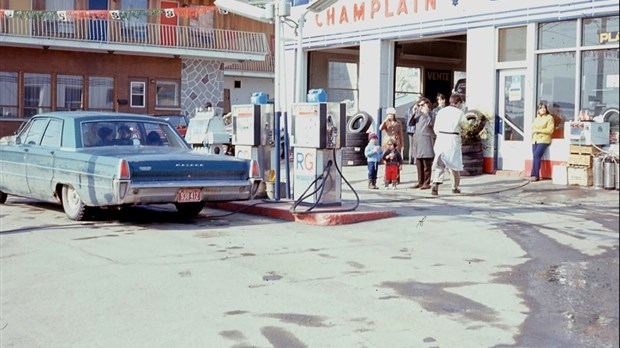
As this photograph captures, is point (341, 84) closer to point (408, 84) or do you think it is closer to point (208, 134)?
point (408, 84)

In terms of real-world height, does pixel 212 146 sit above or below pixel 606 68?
below

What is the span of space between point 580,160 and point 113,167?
8.92 metres

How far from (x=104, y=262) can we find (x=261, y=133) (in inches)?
200

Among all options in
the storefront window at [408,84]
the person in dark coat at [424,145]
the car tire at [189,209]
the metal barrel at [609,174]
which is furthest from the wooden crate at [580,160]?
the storefront window at [408,84]

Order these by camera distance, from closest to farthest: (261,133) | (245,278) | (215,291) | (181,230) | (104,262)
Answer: (215,291) → (245,278) → (104,262) → (181,230) → (261,133)

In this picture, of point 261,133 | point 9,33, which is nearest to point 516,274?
point 261,133

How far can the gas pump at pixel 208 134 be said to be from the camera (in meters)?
14.6

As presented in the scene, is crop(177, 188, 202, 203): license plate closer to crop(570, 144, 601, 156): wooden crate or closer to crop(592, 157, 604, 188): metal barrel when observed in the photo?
crop(592, 157, 604, 188): metal barrel

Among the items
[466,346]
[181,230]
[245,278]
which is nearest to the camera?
[466,346]

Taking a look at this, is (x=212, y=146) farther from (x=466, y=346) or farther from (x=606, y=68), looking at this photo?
(x=466, y=346)

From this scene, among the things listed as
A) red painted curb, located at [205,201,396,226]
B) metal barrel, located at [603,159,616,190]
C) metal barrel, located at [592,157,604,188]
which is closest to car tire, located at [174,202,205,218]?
red painted curb, located at [205,201,396,226]

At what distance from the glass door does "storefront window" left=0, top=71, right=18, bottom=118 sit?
71.5 ft

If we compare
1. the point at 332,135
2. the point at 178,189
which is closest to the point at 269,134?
the point at 332,135

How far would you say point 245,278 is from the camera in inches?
293
